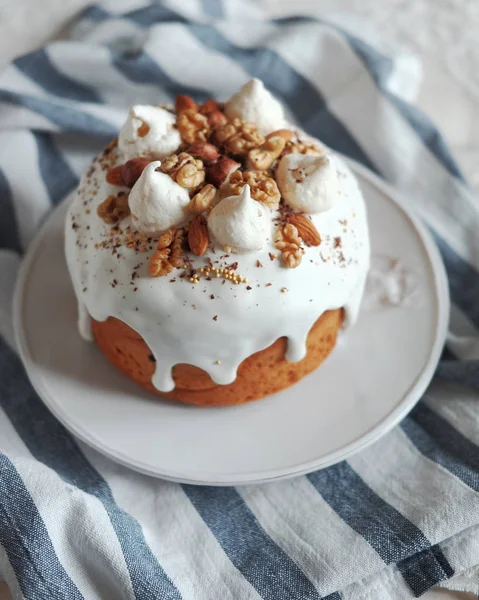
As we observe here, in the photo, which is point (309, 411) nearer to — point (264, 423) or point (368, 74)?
point (264, 423)

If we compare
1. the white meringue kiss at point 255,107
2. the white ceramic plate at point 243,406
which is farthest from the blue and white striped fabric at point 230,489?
the white meringue kiss at point 255,107

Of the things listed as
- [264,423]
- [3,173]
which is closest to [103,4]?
[3,173]

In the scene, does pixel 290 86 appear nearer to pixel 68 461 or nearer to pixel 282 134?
pixel 282 134

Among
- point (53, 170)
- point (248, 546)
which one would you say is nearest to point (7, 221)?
point (53, 170)

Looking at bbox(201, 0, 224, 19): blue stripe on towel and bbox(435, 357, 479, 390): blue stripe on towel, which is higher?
bbox(201, 0, 224, 19): blue stripe on towel

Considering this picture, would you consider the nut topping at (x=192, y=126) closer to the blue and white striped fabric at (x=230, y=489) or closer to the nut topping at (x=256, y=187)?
the nut topping at (x=256, y=187)

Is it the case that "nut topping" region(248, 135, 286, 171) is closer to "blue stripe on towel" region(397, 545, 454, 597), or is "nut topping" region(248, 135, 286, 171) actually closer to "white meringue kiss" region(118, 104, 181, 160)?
"white meringue kiss" region(118, 104, 181, 160)

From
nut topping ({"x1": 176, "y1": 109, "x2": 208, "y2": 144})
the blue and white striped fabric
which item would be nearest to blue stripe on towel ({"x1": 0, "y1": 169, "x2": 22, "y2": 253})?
the blue and white striped fabric
